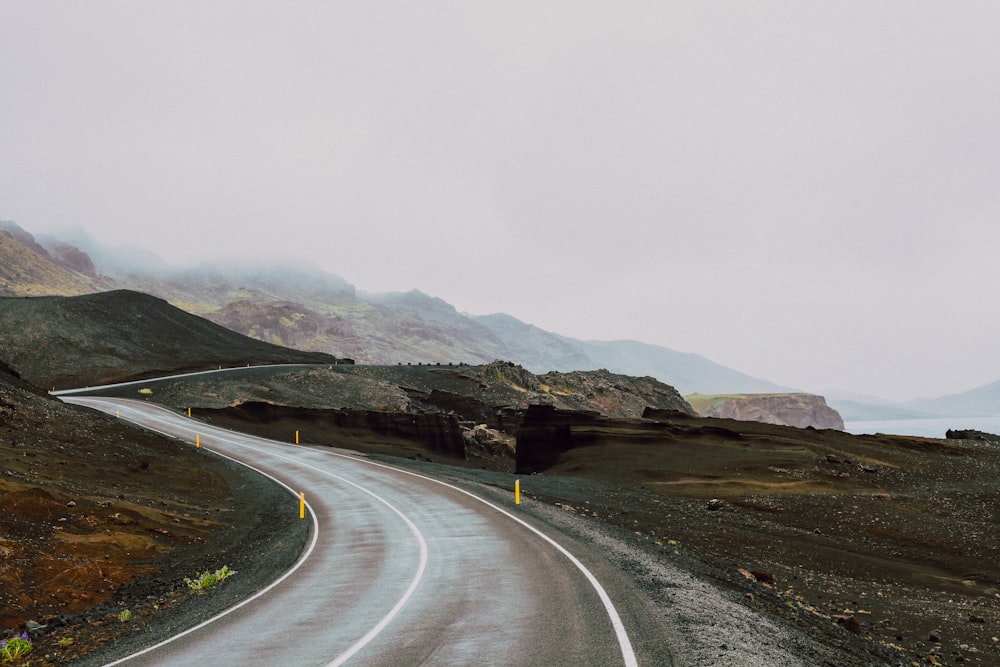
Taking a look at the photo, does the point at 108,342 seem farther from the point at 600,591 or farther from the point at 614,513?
the point at 600,591

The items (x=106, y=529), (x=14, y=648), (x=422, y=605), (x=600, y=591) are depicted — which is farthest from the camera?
(x=106, y=529)

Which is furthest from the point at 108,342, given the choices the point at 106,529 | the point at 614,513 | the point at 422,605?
the point at 422,605

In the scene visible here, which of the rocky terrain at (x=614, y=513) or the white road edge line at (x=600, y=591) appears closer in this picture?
the white road edge line at (x=600, y=591)

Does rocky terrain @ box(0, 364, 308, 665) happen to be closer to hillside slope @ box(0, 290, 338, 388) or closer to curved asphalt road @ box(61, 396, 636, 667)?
curved asphalt road @ box(61, 396, 636, 667)

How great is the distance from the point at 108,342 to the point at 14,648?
275 ft

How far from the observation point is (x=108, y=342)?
8438 cm

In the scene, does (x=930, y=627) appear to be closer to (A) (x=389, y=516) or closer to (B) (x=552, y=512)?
(B) (x=552, y=512)

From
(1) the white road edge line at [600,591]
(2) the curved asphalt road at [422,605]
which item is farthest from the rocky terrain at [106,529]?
(1) the white road edge line at [600,591]

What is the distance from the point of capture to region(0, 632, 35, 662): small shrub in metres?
11.3

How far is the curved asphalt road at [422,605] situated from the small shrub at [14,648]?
2.43 m

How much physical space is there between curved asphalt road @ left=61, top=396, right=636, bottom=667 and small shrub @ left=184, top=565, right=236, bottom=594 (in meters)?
1.72

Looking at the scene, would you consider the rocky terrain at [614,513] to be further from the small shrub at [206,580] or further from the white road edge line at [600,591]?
the white road edge line at [600,591]

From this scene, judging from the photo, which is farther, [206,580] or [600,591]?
[206,580]

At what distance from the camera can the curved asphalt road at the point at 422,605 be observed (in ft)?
32.7
